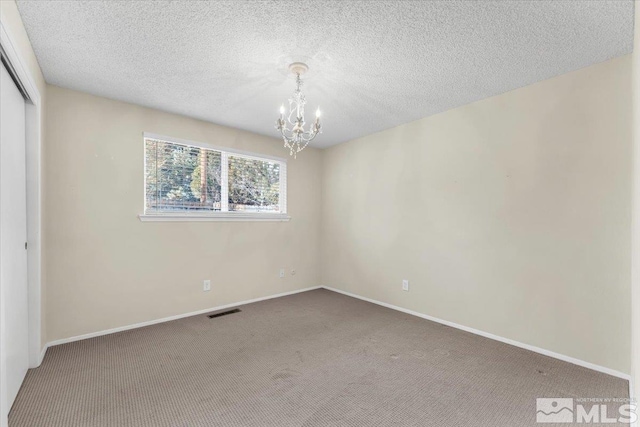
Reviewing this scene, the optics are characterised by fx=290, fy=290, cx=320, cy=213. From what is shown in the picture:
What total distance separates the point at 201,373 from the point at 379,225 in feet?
9.03

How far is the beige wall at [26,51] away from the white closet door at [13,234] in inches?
7.1

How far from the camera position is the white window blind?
3.35 m

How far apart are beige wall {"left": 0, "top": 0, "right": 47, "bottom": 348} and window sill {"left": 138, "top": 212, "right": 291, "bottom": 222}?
3.08 feet

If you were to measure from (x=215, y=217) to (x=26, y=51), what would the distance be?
2.21 m

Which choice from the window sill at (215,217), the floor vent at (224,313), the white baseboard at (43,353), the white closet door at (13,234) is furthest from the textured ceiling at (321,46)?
the floor vent at (224,313)

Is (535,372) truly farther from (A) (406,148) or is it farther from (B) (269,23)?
(B) (269,23)

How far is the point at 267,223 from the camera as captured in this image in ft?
14.1

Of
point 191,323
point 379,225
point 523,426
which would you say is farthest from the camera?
point 379,225

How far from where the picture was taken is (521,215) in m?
2.73

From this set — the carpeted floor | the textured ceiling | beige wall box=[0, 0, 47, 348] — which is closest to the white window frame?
the textured ceiling

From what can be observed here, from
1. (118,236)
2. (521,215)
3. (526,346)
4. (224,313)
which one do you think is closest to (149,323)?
(224,313)

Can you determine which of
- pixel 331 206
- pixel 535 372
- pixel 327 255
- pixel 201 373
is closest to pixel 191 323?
pixel 201 373

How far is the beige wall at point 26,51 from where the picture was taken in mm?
1542

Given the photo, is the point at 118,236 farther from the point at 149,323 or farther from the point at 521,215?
the point at 521,215
